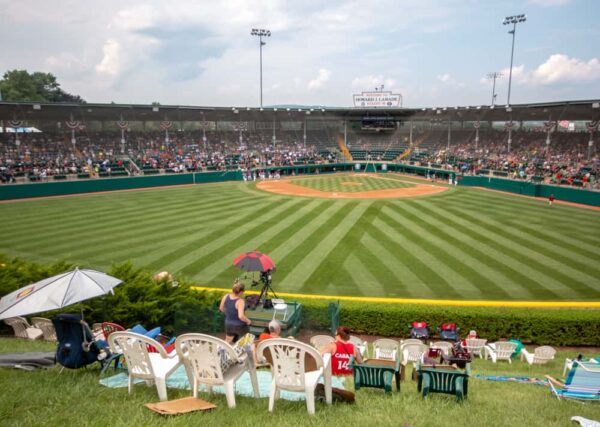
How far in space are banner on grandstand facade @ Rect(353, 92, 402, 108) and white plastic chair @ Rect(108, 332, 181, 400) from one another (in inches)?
2876

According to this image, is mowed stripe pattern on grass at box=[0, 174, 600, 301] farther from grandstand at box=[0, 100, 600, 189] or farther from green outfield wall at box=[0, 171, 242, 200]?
grandstand at box=[0, 100, 600, 189]

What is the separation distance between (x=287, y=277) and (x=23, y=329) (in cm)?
977

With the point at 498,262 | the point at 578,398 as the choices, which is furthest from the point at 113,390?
the point at 498,262

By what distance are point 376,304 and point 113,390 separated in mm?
9020

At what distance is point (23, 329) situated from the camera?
1098cm

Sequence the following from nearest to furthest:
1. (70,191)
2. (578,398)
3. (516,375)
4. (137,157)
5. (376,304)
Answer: (578,398), (516,375), (376,304), (70,191), (137,157)

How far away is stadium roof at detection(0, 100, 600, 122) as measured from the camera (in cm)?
4716

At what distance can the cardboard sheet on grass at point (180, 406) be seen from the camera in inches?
201

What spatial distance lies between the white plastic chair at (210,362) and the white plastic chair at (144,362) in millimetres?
316

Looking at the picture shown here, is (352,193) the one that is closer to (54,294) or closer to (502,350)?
(502,350)

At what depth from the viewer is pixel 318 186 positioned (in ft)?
160

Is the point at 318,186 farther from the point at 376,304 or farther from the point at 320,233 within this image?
the point at 376,304

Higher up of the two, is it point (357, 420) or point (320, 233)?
point (357, 420)

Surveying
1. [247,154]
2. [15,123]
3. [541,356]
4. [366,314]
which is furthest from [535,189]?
[15,123]
